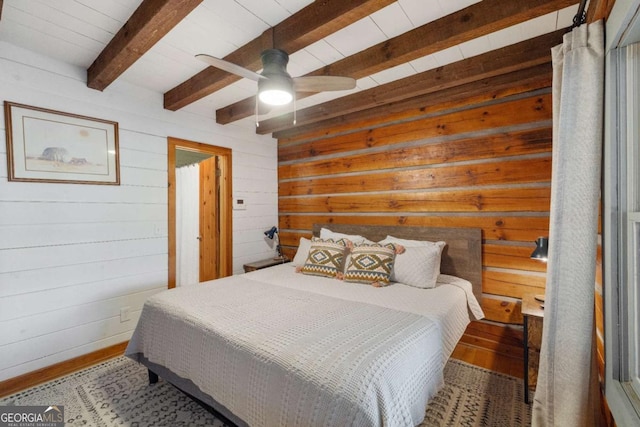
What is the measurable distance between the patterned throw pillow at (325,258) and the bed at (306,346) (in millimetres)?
255

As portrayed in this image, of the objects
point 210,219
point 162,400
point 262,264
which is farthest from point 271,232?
point 162,400

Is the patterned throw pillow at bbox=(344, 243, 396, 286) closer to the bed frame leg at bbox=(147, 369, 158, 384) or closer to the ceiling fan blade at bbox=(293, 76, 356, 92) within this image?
the ceiling fan blade at bbox=(293, 76, 356, 92)

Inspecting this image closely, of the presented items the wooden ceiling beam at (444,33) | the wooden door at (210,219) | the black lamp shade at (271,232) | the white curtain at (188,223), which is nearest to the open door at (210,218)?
the wooden door at (210,219)

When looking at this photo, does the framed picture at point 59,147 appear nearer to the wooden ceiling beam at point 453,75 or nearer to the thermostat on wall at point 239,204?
the thermostat on wall at point 239,204

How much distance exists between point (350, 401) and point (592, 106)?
1.60m

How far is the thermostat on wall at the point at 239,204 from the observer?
3.71 meters

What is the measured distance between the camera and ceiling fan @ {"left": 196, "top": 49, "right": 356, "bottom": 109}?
1633mm

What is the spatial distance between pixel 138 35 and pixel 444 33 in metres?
1.85

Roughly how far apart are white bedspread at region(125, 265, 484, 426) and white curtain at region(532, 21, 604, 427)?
55cm

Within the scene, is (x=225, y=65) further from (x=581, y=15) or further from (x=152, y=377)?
(x=152, y=377)

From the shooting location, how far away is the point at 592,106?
1270 mm

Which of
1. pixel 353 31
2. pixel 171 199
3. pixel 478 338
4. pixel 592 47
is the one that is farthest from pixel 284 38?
pixel 478 338

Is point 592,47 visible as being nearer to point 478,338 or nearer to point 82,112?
point 478,338

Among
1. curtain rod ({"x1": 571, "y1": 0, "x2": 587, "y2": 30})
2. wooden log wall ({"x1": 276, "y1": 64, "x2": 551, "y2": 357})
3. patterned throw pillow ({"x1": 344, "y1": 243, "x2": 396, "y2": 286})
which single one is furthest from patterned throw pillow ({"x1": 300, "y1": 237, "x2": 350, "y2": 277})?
curtain rod ({"x1": 571, "y1": 0, "x2": 587, "y2": 30})
